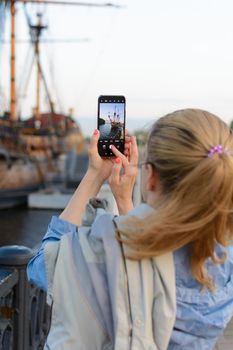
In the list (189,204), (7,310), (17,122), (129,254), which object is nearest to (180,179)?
(189,204)

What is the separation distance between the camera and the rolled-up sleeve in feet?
5.23

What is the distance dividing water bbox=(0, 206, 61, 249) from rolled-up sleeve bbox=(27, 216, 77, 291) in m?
22.2

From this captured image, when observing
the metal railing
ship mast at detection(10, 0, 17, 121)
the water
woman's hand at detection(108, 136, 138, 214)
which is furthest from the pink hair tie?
ship mast at detection(10, 0, 17, 121)

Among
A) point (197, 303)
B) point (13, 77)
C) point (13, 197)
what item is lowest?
point (13, 197)

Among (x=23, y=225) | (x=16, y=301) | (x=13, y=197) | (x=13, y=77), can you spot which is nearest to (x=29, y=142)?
(x=13, y=77)

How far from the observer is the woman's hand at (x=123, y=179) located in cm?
176

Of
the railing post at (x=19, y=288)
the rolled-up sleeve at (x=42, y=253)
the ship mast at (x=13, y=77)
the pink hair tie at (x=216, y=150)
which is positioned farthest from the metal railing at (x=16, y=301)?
the ship mast at (x=13, y=77)

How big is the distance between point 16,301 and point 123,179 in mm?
1668

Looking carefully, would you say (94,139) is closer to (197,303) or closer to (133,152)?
(133,152)

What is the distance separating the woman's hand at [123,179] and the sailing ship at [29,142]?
35908 mm

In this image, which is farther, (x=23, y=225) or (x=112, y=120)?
(x=23, y=225)

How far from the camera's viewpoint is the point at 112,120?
192 cm

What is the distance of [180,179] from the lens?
145 cm

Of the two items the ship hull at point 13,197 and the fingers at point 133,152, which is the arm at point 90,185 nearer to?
the fingers at point 133,152
